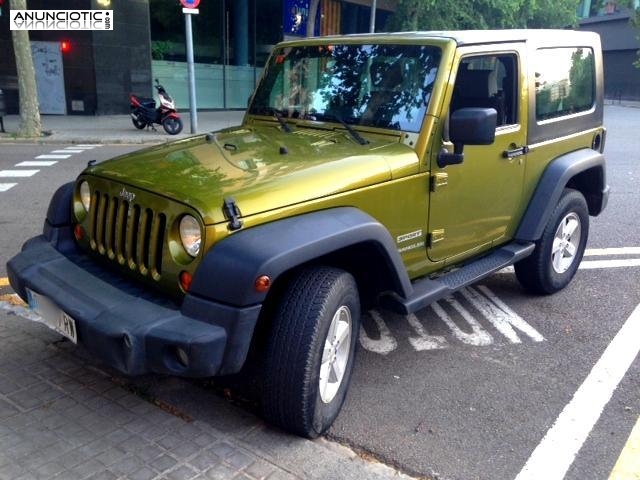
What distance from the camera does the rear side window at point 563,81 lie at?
4434 millimetres

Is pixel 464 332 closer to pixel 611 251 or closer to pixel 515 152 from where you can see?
pixel 515 152

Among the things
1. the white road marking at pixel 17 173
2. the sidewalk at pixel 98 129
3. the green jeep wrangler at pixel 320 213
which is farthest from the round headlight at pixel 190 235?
the sidewalk at pixel 98 129

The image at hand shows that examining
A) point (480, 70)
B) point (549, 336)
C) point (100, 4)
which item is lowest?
point (549, 336)

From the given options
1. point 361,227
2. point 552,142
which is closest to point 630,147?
point 552,142

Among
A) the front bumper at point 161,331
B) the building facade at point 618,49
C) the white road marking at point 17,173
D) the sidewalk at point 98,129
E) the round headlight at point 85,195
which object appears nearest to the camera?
the front bumper at point 161,331

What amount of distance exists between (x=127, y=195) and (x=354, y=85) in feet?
5.39

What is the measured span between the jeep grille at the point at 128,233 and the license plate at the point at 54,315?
365 millimetres

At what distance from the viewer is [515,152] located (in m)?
4.20

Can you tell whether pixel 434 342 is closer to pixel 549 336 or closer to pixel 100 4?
pixel 549 336

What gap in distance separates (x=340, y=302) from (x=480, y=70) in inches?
79.7

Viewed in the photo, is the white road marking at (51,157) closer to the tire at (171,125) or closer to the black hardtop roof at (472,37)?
the tire at (171,125)

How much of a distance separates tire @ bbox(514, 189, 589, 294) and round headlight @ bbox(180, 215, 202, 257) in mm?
2856

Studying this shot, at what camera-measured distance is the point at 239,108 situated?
22.5 metres

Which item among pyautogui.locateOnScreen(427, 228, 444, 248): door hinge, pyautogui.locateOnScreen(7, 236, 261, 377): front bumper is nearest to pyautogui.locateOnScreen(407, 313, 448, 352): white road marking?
pyautogui.locateOnScreen(427, 228, 444, 248): door hinge
